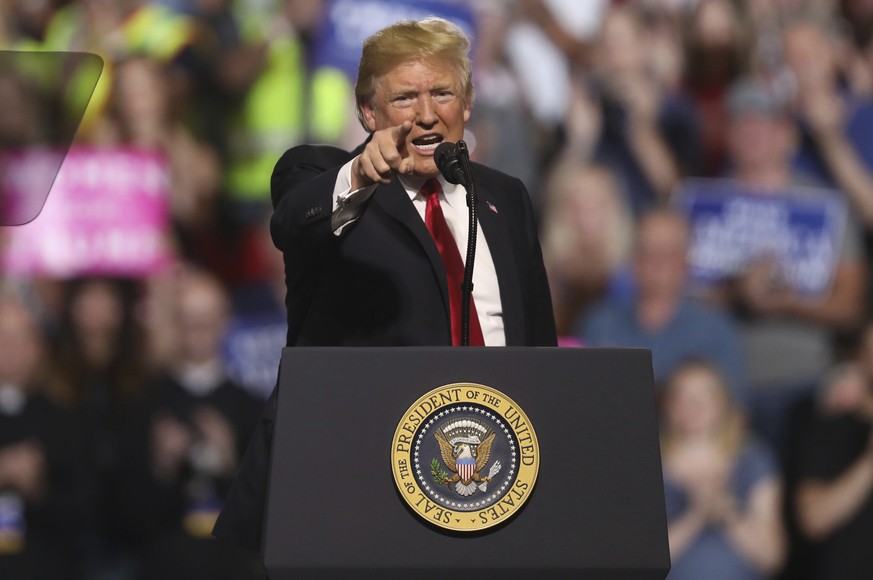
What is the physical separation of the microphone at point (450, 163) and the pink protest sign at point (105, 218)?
338cm

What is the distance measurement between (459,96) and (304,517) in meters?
0.67

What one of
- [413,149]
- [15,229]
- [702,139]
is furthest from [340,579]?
[702,139]

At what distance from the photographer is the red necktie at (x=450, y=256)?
1.78 meters

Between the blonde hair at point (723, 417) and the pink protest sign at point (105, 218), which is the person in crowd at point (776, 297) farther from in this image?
the pink protest sign at point (105, 218)

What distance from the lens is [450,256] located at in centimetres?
183

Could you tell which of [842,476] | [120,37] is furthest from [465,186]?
[842,476]

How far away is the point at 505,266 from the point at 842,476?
3.52 m

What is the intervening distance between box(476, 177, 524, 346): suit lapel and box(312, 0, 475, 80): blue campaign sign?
320 cm

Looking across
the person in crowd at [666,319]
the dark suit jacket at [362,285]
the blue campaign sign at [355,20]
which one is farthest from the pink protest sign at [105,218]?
the dark suit jacket at [362,285]

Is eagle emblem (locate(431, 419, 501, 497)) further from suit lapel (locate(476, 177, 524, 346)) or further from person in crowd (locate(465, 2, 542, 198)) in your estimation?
person in crowd (locate(465, 2, 542, 198))

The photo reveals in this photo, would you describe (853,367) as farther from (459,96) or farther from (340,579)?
(340,579)

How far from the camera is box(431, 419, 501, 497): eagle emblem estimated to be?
1515 millimetres

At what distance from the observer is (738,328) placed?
5.13 meters

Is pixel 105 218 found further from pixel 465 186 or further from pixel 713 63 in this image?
pixel 465 186
